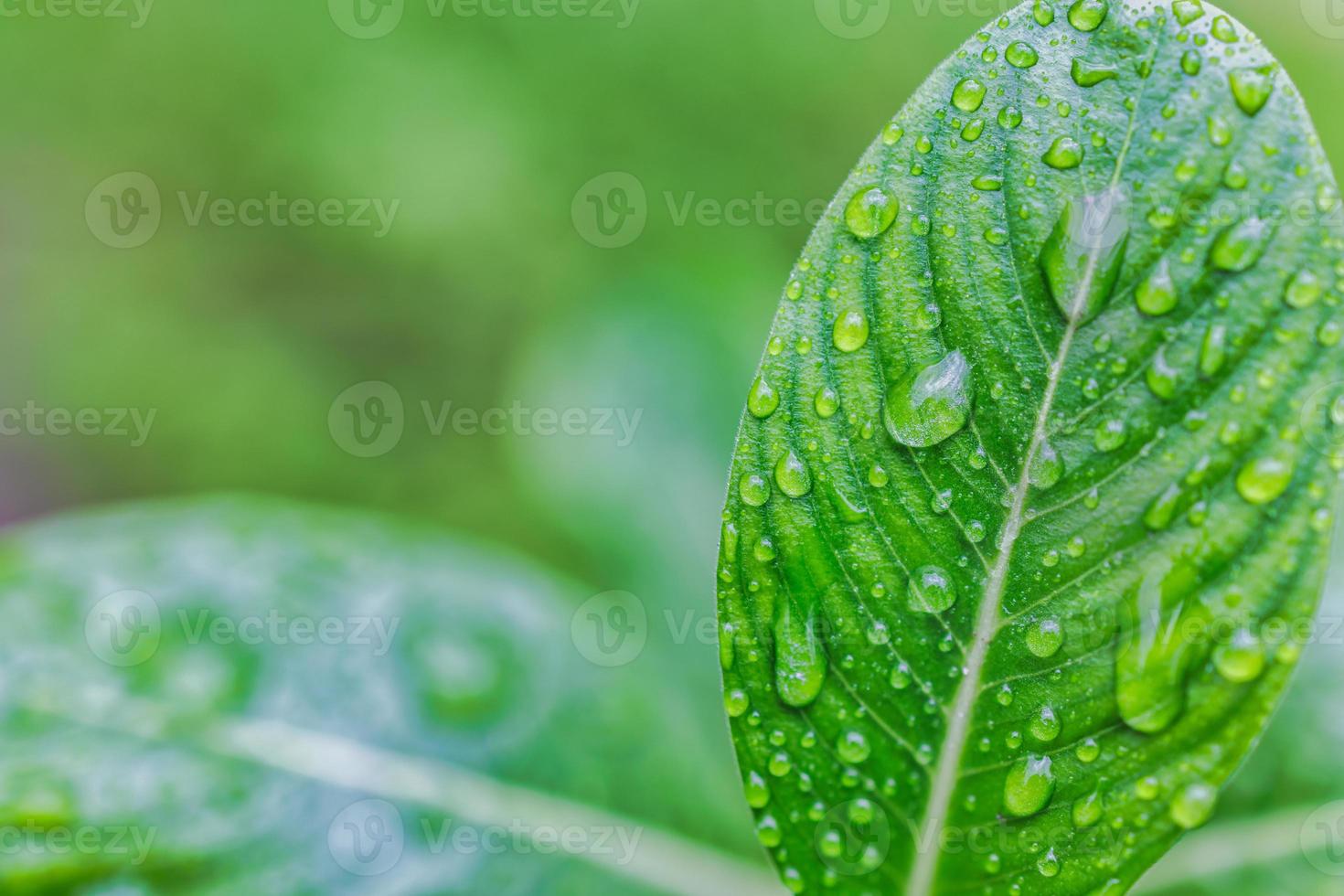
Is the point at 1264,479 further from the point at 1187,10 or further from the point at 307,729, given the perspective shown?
the point at 307,729

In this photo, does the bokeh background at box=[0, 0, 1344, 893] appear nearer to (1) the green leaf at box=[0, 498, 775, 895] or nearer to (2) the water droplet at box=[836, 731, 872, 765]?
(1) the green leaf at box=[0, 498, 775, 895]

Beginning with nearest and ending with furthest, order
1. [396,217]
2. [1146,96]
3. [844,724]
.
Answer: [1146,96], [844,724], [396,217]

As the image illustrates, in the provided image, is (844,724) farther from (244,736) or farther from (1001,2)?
(1001,2)

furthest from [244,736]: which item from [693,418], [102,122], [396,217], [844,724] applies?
[102,122]

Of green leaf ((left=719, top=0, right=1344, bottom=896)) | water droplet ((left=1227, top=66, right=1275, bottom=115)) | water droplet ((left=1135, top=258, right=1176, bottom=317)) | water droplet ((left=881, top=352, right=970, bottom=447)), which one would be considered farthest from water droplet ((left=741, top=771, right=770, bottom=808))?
water droplet ((left=1227, top=66, right=1275, bottom=115))

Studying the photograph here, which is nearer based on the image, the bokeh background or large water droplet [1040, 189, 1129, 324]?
large water droplet [1040, 189, 1129, 324]

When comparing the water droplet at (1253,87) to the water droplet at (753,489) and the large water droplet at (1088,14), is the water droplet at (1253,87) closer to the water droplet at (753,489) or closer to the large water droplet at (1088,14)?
the large water droplet at (1088,14)
